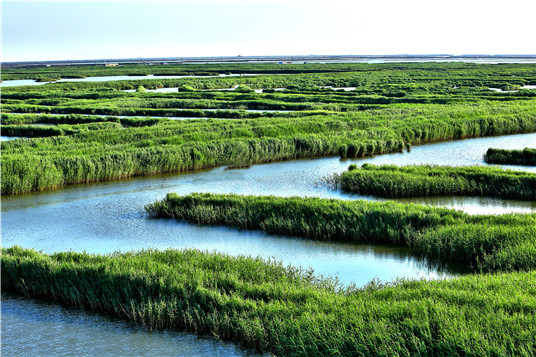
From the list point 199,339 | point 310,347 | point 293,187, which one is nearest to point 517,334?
point 310,347

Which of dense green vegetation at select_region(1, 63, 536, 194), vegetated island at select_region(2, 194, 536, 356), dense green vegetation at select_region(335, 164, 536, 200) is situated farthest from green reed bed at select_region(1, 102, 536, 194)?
vegetated island at select_region(2, 194, 536, 356)

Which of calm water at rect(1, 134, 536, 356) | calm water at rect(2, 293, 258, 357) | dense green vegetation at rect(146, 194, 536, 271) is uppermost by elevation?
dense green vegetation at rect(146, 194, 536, 271)

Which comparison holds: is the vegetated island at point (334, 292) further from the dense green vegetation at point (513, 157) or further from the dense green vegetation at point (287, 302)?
the dense green vegetation at point (513, 157)

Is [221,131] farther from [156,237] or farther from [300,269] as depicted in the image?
[300,269]

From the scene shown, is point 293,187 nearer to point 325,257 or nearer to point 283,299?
point 325,257

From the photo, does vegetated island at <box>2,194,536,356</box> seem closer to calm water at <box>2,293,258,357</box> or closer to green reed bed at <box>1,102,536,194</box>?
calm water at <box>2,293,258,357</box>
